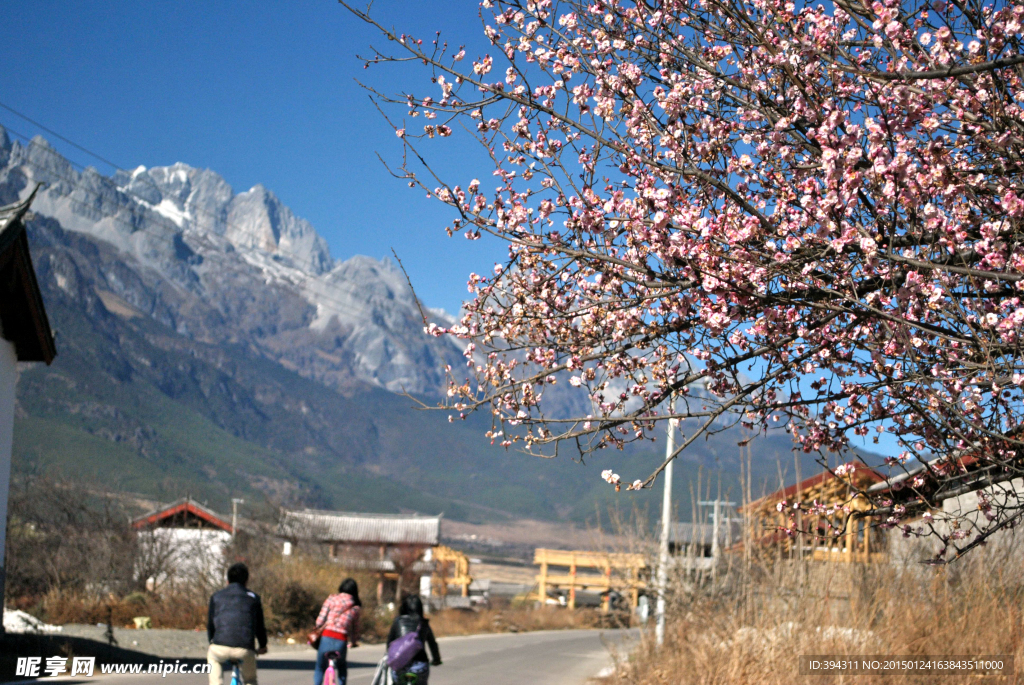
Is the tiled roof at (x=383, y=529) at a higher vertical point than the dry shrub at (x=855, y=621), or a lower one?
higher

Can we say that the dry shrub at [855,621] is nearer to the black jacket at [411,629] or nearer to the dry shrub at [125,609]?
the black jacket at [411,629]

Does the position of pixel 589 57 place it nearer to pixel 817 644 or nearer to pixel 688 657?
pixel 817 644

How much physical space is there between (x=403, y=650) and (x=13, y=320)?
10437mm

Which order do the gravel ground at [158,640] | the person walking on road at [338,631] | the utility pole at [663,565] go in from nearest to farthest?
the person walking on road at [338,631]
the utility pole at [663,565]
the gravel ground at [158,640]

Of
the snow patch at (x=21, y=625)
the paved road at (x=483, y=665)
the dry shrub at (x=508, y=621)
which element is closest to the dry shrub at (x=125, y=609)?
the snow patch at (x=21, y=625)

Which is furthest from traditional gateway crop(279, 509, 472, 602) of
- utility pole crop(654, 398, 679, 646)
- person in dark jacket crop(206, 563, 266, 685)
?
person in dark jacket crop(206, 563, 266, 685)

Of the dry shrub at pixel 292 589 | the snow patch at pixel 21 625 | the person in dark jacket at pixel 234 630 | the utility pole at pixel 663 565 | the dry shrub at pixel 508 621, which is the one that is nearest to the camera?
the person in dark jacket at pixel 234 630

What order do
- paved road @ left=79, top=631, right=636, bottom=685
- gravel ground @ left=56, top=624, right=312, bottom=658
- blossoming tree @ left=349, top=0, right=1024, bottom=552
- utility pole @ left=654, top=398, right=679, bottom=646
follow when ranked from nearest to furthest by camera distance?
blossoming tree @ left=349, top=0, right=1024, bottom=552 → utility pole @ left=654, top=398, right=679, bottom=646 → paved road @ left=79, top=631, right=636, bottom=685 → gravel ground @ left=56, top=624, right=312, bottom=658

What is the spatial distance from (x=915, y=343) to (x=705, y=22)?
2.68m

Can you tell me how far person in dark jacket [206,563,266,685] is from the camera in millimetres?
9398

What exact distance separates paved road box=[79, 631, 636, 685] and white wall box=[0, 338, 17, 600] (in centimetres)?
267

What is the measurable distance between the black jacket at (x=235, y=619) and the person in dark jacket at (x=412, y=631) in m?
1.27

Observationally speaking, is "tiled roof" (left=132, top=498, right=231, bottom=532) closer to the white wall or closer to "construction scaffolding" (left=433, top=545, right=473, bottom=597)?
"construction scaffolding" (left=433, top=545, right=473, bottom=597)

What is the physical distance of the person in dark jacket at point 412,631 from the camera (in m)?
9.29
